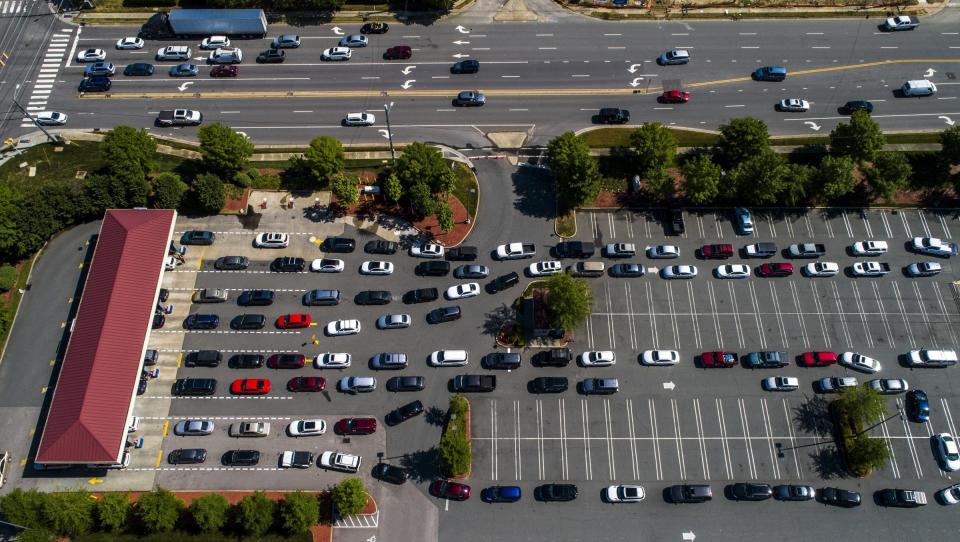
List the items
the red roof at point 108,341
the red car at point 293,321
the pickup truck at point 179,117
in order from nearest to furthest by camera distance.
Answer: the red roof at point 108,341
the red car at point 293,321
the pickup truck at point 179,117

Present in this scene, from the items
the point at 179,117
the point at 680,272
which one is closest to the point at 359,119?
the point at 179,117

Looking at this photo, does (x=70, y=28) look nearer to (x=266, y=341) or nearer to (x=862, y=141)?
(x=266, y=341)

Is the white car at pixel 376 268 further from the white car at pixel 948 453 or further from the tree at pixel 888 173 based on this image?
the white car at pixel 948 453

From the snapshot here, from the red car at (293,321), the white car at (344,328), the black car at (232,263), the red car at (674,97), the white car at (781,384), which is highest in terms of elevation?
the red car at (674,97)

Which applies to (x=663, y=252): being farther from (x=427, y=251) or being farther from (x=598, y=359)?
(x=427, y=251)

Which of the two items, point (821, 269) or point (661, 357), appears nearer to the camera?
point (661, 357)

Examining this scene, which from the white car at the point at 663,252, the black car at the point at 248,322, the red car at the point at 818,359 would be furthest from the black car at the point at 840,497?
the black car at the point at 248,322
